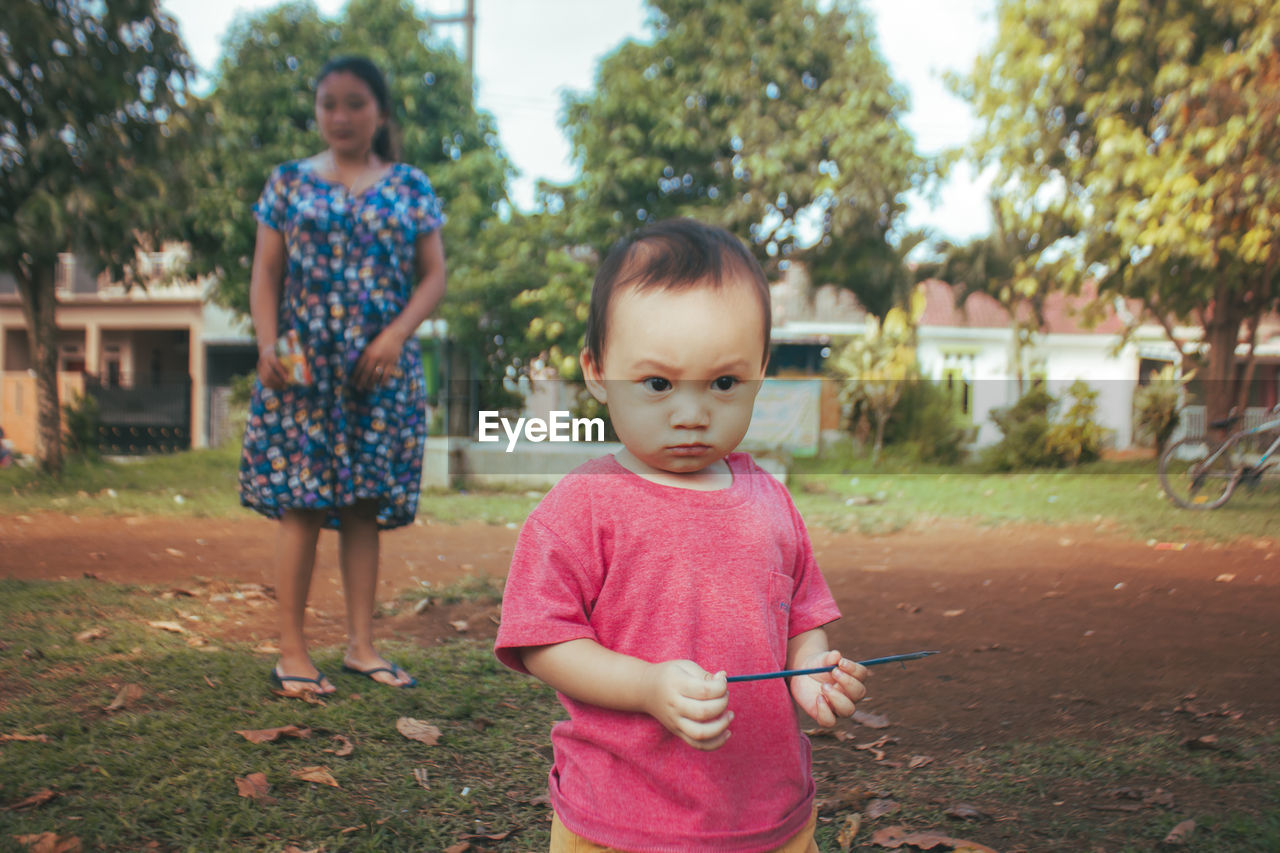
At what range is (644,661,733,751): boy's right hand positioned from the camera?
0.99 metres

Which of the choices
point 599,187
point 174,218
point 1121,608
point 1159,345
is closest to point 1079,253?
point 599,187

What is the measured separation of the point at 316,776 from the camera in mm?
2012

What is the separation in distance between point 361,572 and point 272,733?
561 mm

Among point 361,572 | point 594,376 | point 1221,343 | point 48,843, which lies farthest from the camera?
point 1221,343

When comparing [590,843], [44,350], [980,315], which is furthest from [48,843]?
[980,315]

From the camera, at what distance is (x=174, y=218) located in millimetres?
7148

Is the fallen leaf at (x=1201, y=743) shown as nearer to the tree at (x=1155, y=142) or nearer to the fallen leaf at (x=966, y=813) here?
the fallen leaf at (x=966, y=813)

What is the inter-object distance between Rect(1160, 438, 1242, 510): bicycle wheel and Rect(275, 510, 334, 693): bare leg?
21.9 feet

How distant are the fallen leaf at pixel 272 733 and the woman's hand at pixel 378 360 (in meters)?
0.86

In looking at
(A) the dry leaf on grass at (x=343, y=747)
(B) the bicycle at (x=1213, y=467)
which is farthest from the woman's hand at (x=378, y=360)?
(B) the bicycle at (x=1213, y=467)

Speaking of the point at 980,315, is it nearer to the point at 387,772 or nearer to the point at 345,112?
the point at 345,112

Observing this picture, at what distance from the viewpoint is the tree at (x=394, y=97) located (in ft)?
48.9

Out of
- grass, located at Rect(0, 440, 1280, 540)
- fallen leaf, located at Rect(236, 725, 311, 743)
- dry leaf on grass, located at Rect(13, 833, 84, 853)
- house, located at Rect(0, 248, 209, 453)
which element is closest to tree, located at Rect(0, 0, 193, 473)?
grass, located at Rect(0, 440, 1280, 540)

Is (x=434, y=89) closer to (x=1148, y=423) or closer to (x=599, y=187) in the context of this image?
(x=599, y=187)
